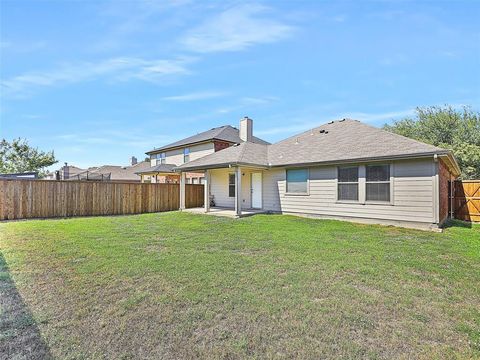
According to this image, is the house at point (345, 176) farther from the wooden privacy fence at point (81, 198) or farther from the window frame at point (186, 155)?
the window frame at point (186, 155)

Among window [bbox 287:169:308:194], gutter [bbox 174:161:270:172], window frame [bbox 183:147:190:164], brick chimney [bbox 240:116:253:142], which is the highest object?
brick chimney [bbox 240:116:253:142]

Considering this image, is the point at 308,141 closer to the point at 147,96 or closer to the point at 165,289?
the point at 147,96

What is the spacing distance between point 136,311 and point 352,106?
68.4 feet

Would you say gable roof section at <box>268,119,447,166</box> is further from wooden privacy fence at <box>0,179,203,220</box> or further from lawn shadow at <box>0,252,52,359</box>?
lawn shadow at <box>0,252,52,359</box>

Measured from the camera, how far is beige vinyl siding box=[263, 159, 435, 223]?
30.4 feet

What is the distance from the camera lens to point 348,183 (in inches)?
436

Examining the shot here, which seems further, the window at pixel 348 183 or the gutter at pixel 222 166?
the gutter at pixel 222 166

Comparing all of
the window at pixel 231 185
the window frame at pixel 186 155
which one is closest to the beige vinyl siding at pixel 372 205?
the window at pixel 231 185

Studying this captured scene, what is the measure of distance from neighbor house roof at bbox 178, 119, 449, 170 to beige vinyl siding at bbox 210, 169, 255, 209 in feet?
4.88

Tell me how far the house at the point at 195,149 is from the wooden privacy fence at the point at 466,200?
1260 centimetres

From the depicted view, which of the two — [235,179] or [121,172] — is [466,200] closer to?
[235,179]

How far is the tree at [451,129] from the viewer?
883 inches

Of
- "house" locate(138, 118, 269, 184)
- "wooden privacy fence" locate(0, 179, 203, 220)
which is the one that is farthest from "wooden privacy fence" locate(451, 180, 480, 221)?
"wooden privacy fence" locate(0, 179, 203, 220)

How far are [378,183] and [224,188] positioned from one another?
913 cm
